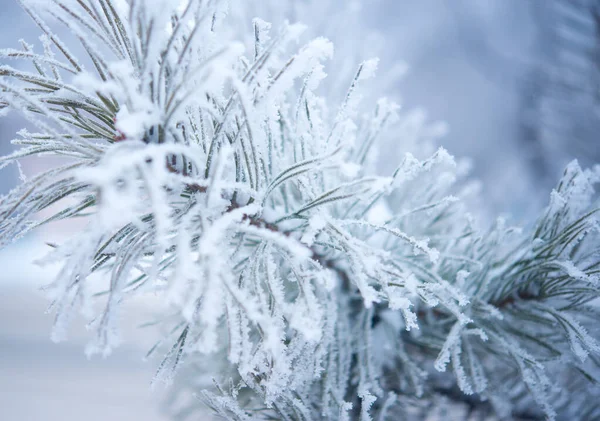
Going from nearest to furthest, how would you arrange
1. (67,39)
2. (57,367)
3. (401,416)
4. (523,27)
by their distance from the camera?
1. (401,416)
2. (57,367)
3. (67,39)
4. (523,27)

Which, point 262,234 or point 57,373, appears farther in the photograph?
point 57,373

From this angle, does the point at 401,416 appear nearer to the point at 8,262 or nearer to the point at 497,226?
the point at 497,226

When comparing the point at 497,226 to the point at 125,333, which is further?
the point at 125,333

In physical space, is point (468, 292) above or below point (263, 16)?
below

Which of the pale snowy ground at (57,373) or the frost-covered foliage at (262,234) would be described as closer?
the frost-covered foliage at (262,234)

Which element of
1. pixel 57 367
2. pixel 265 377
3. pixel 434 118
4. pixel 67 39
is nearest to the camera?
pixel 265 377

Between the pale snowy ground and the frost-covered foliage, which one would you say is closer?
the frost-covered foliage

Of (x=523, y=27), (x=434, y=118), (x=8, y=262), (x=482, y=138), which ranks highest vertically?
(x=523, y=27)


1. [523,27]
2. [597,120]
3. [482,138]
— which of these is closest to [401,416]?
[597,120]
